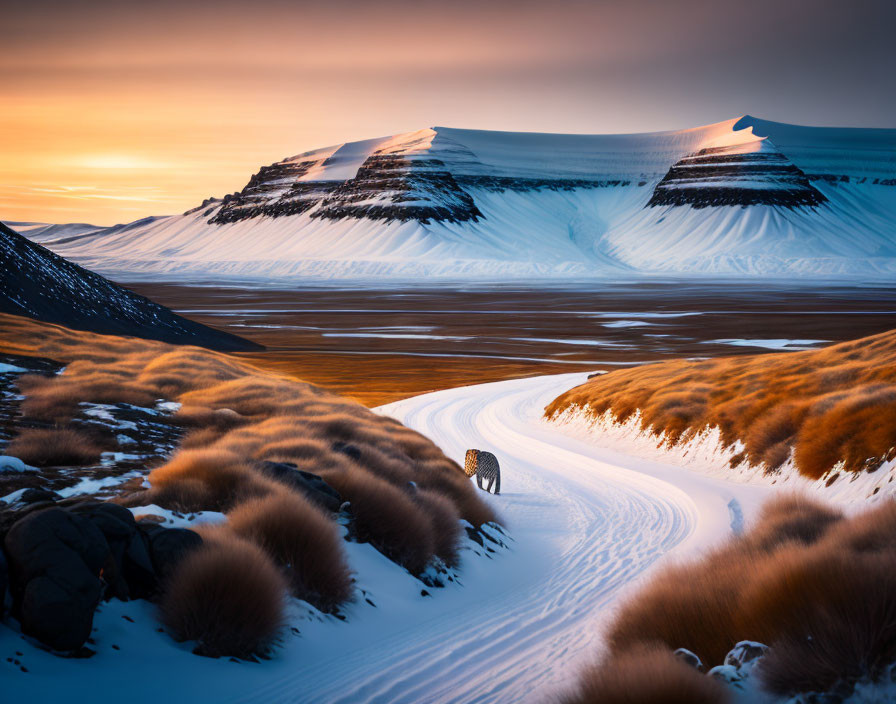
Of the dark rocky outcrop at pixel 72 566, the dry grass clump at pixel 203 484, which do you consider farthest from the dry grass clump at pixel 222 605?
the dry grass clump at pixel 203 484

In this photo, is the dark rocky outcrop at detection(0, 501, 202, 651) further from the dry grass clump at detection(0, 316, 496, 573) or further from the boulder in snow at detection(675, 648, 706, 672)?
the boulder in snow at detection(675, 648, 706, 672)

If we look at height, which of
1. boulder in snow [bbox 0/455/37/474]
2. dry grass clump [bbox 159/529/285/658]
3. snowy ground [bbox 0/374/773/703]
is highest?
boulder in snow [bbox 0/455/37/474]

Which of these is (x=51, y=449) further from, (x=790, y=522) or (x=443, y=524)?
(x=790, y=522)

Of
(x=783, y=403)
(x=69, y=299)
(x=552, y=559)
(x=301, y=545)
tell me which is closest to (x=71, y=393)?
(x=301, y=545)

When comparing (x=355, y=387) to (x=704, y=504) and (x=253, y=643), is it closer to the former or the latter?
(x=704, y=504)

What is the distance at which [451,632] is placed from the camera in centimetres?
714

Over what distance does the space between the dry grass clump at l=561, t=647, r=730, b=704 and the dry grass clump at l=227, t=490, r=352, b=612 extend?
9.66 feet

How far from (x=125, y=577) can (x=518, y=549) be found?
6762 millimetres

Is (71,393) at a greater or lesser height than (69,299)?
lesser

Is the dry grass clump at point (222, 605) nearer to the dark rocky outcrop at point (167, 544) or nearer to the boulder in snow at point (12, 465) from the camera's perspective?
the dark rocky outcrop at point (167, 544)

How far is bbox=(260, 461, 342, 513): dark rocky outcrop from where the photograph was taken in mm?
8250

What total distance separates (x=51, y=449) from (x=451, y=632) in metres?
5.70

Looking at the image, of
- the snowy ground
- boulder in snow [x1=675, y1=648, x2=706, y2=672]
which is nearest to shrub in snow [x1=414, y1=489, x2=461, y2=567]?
the snowy ground

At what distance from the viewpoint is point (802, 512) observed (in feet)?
24.5
